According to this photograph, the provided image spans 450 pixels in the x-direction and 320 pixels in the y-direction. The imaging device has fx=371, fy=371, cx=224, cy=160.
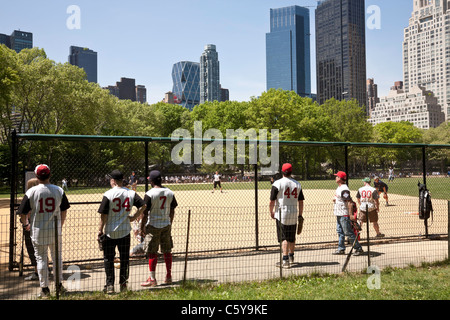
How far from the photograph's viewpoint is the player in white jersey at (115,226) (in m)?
5.66

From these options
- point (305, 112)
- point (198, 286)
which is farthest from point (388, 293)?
point (305, 112)

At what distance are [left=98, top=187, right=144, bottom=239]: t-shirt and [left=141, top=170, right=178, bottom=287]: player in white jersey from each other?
0.34 m

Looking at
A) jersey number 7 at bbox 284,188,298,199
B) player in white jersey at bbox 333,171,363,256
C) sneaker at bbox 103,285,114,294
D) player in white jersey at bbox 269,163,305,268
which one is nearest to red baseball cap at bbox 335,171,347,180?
player in white jersey at bbox 333,171,363,256

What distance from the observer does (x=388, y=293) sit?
17.7 feet

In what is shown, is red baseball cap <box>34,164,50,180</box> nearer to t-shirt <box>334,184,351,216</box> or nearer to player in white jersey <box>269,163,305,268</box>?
player in white jersey <box>269,163,305,268</box>

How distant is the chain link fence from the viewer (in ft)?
22.2

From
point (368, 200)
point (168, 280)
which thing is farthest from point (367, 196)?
point (168, 280)

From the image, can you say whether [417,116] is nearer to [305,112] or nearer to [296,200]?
[305,112]

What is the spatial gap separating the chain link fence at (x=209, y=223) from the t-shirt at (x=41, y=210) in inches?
31.3

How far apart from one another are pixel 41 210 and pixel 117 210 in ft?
3.53

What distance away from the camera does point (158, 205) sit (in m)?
6.02

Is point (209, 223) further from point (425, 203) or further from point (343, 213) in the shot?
point (425, 203)

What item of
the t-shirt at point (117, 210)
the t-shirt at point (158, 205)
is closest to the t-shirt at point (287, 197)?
the t-shirt at point (158, 205)

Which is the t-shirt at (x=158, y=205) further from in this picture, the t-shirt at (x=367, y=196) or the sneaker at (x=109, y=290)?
the t-shirt at (x=367, y=196)
